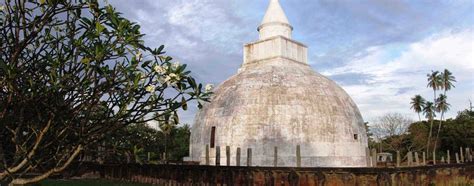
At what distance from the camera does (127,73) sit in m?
4.95

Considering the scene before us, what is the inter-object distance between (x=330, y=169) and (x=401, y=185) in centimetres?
268

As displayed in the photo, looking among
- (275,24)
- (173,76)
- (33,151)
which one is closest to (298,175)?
(173,76)

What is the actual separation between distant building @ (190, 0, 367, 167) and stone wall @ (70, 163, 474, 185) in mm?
4297

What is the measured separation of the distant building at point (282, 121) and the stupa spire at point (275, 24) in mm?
2074

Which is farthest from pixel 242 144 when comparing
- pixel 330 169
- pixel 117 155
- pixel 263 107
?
pixel 117 155

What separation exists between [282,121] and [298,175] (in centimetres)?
782

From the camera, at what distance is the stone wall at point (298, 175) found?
14192 millimetres

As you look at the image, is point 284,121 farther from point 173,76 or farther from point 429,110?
point 429,110

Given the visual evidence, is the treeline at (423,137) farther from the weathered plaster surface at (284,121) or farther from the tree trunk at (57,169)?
the tree trunk at (57,169)

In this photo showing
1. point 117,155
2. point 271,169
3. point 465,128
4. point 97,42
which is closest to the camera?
point 97,42

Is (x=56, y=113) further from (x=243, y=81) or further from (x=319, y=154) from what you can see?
(x=243, y=81)

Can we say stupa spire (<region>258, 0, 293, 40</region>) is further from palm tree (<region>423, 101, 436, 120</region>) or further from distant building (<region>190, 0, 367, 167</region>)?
palm tree (<region>423, 101, 436, 120</region>)

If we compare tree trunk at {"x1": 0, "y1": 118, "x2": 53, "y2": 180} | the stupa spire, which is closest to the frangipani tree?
tree trunk at {"x1": 0, "y1": 118, "x2": 53, "y2": 180}

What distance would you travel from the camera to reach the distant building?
22.6 metres
